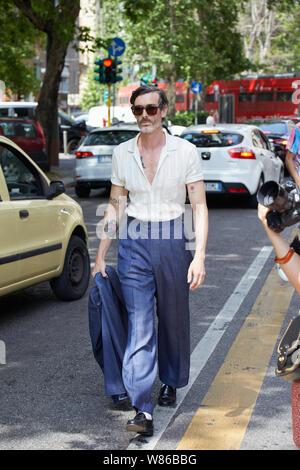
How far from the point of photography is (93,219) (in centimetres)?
1402

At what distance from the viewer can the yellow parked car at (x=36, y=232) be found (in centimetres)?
663

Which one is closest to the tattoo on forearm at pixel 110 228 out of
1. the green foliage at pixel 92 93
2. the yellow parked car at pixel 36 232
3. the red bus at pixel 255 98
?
the yellow parked car at pixel 36 232

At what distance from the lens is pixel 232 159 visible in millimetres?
15328

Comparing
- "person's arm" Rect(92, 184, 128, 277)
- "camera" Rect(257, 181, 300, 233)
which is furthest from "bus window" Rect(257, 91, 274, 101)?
"camera" Rect(257, 181, 300, 233)

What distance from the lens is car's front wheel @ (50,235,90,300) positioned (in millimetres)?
7602

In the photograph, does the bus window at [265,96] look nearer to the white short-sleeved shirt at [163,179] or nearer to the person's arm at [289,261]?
the white short-sleeved shirt at [163,179]

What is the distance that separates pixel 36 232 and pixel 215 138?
907 centimetres

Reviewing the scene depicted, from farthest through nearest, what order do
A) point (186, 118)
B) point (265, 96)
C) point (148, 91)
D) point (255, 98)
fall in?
1. point (255, 98)
2. point (265, 96)
3. point (186, 118)
4. point (148, 91)

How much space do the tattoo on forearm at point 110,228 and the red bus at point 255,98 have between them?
134 ft

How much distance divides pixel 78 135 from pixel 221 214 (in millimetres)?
19298

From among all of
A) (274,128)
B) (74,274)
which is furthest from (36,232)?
(274,128)

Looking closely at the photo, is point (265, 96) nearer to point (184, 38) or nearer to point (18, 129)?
point (184, 38)

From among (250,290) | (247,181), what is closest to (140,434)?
(250,290)

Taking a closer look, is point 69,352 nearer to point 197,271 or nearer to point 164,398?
point 164,398
